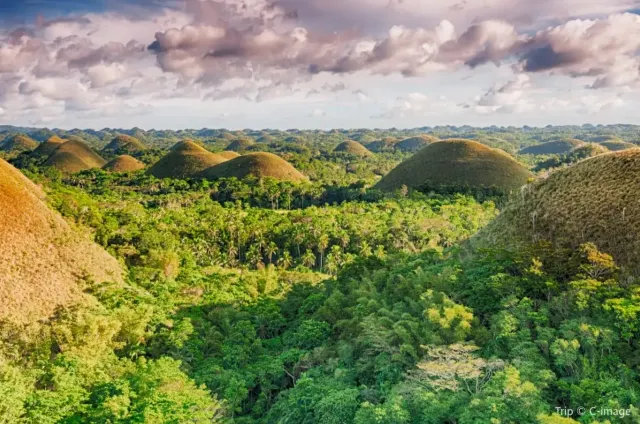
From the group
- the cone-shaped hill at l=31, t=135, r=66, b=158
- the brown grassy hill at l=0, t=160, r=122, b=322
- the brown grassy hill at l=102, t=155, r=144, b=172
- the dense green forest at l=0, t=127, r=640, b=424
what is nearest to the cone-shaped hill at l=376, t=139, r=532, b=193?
the dense green forest at l=0, t=127, r=640, b=424

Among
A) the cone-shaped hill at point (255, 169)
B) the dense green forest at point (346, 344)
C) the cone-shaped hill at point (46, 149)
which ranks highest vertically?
the cone-shaped hill at point (46, 149)

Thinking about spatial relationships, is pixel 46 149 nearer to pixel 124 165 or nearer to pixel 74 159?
pixel 74 159

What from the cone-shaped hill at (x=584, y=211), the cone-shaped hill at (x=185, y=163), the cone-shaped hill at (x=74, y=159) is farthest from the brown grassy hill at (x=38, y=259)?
the cone-shaped hill at (x=74, y=159)

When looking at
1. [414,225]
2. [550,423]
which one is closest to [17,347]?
[550,423]

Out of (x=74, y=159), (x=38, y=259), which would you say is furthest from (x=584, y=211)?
(x=74, y=159)

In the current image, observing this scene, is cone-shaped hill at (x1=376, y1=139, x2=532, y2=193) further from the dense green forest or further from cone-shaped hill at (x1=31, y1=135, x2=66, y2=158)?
cone-shaped hill at (x1=31, y1=135, x2=66, y2=158)

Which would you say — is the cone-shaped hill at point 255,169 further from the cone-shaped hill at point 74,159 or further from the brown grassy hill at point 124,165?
the cone-shaped hill at point 74,159

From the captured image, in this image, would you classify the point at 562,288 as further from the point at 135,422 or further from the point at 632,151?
the point at 135,422
